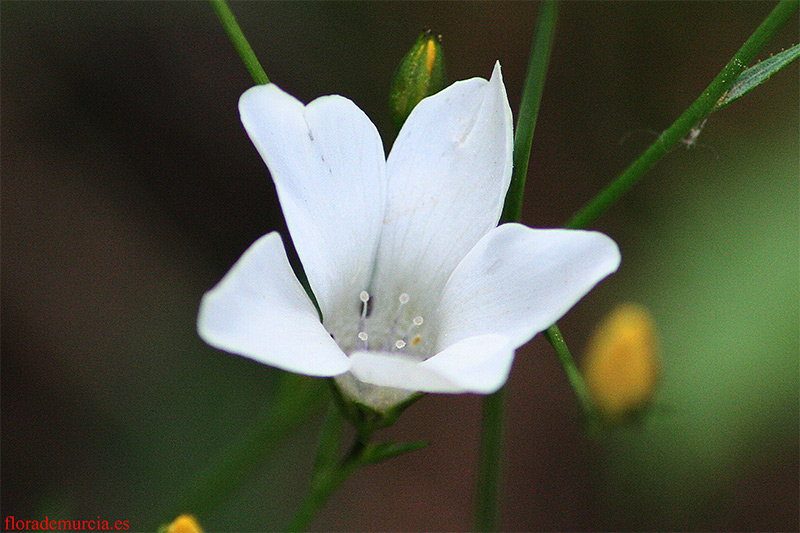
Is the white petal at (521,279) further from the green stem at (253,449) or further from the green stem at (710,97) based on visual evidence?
the green stem at (253,449)

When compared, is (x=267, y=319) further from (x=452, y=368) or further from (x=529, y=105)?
(x=529, y=105)

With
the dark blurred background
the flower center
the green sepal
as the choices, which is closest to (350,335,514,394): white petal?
the green sepal

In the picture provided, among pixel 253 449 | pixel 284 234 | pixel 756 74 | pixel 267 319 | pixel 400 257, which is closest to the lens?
pixel 267 319

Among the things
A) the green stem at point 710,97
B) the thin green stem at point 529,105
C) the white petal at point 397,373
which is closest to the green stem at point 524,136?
the thin green stem at point 529,105

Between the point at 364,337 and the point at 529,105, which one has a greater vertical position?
the point at 529,105

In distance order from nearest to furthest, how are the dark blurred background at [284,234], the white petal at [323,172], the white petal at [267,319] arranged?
the white petal at [267,319] < the white petal at [323,172] < the dark blurred background at [284,234]

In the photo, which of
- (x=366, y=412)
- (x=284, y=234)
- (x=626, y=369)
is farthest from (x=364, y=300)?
(x=284, y=234)

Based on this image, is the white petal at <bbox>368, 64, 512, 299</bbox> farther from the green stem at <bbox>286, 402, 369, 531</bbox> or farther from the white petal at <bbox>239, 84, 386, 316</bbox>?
the green stem at <bbox>286, 402, 369, 531</bbox>
